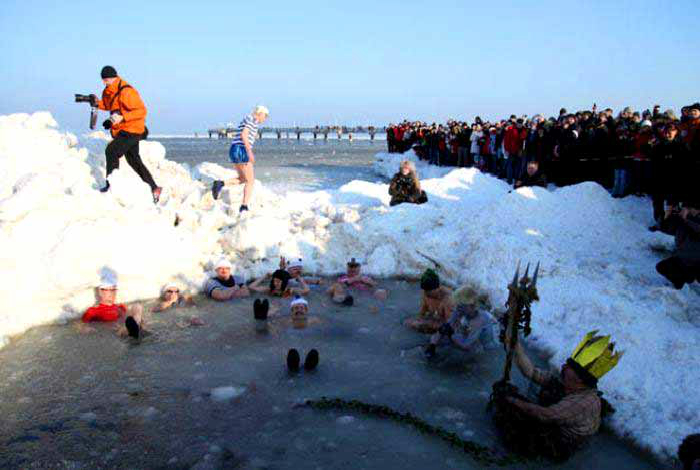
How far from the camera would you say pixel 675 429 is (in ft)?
11.9

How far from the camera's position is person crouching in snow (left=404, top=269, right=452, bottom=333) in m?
5.28

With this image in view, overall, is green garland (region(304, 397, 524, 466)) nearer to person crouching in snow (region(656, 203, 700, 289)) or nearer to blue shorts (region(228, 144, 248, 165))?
person crouching in snow (region(656, 203, 700, 289))

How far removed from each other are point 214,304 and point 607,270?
4834 mm

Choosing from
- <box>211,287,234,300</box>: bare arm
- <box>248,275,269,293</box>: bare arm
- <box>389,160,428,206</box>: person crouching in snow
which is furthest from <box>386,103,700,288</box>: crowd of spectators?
<box>211,287,234,300</box>: bare arm

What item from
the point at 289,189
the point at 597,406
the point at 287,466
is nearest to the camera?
the point at 287,466

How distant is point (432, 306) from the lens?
552 cm

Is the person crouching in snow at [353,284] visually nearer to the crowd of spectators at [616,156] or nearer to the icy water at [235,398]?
the icy water at [235,398]

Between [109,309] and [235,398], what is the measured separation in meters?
2.42

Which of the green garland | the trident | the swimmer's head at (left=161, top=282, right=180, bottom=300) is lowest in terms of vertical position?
the green garland

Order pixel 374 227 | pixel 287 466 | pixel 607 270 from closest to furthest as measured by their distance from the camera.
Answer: pixel 287 466 → pixel 607 270 → pixel 374 227

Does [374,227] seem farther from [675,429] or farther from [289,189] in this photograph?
[289,189]

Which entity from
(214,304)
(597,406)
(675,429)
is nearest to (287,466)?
(597,406)

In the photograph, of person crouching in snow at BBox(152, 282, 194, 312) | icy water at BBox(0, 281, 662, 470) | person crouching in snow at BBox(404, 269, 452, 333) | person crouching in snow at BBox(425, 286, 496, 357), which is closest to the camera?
icy water at BBox(0, 281, 662, 470)

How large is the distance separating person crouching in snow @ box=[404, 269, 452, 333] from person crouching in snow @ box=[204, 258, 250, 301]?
7.45ft
